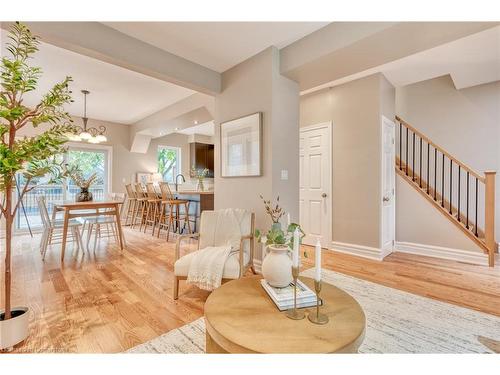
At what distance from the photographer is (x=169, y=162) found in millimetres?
7832

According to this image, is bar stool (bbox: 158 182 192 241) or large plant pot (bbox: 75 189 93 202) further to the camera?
bar stool (bbox: 158 182 192 241)

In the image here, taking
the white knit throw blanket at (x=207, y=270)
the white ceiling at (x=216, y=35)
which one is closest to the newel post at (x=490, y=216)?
the white ceiling at (x=216, y=35)

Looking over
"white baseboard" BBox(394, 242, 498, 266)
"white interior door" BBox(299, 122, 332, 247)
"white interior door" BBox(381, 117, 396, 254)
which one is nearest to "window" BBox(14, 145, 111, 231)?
"white interior door" BBox(299, 122, 332, 247)

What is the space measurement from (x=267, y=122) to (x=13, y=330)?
9.26ft

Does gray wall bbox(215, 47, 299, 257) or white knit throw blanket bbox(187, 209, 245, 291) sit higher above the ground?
gray wall bbox(215, 47, 299, 257)

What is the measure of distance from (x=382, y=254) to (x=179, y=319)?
3002 mm

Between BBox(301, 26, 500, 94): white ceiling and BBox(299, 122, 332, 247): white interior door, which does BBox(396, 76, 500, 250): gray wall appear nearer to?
BBox(301, 26, 500, 94): white ceiling

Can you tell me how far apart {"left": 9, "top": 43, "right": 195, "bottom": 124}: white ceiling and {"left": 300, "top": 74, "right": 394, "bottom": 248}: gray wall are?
270 centimetres

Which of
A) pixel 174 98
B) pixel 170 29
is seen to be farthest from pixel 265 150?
pixel 174 98

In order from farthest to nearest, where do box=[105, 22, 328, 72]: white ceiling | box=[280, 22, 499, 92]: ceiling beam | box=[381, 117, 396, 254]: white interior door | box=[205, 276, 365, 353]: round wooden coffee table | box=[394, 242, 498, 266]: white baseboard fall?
box=[381, 117, 396, 254]: white interior door
box=[394, 242, 498, 266]: white baseboard
box=[105, 22, 328, 72]: white ceiling
box=[280, 22, 499, 92]: ceiling beam
box=[205, 276, 365, 353]: round wooden coffee table

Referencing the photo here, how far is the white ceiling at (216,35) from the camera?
2523 mm

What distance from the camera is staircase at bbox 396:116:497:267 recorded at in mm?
4055

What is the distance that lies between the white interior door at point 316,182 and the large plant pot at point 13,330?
3663 millimetres

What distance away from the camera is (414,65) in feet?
11.5
